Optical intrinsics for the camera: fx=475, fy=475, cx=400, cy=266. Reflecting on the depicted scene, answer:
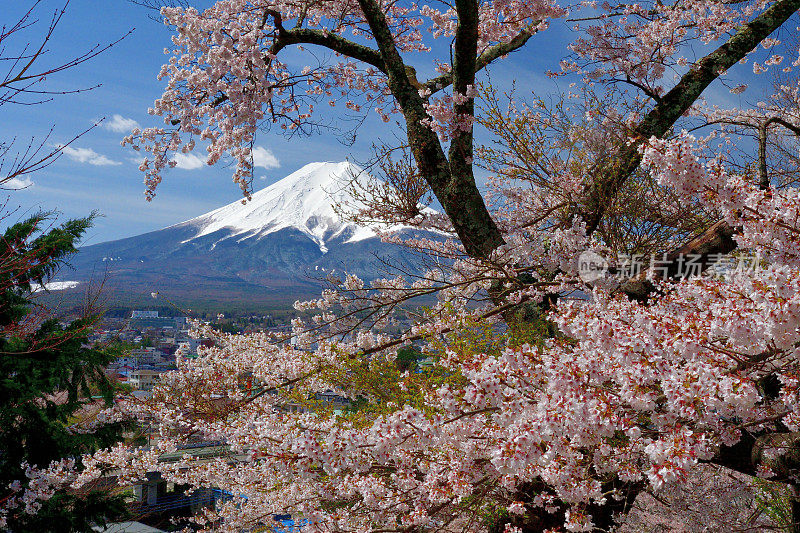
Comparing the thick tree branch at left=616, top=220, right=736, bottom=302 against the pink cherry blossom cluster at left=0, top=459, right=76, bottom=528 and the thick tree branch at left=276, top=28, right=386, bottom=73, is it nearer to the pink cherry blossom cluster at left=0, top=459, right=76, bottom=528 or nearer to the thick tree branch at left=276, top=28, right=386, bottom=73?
the thick tree branch at left=276, top=28, right=386, bottom=73

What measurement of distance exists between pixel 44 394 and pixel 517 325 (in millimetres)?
8135

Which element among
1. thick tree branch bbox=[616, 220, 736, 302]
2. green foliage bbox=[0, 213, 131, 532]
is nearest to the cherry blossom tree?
thick tree branch bbox=[616, 220, 736, 302]

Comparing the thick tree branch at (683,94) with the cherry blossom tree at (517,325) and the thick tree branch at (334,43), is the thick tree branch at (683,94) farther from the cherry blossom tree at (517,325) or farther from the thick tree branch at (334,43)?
the thick tree branch at (334,43)

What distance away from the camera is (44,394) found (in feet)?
26.1

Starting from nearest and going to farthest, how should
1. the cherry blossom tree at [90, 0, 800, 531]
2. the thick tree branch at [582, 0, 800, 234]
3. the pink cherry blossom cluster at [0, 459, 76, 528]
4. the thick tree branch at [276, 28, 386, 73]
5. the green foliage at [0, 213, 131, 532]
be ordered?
the cherry blossom tree at [90, 0, 800, 531] < the thick tree branch at [582, 0, 800, 234] < the thick tree branch at [276, 28, 386, 73] < the pink cherry blossom cluster at [0, 459, 76, 528] < the green foliage at [0, 213, 131, 532]

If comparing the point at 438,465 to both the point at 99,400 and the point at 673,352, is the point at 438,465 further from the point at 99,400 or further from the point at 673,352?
the point at 99,400

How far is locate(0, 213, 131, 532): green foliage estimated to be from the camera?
7.26 metres

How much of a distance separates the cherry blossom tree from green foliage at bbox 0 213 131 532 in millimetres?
1325

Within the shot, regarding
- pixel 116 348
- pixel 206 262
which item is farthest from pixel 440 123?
pixel 206 262

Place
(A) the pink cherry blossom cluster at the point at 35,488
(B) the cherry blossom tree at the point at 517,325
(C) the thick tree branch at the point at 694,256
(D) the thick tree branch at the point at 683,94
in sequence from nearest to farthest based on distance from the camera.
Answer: (B) the cherry blossom tree at the point at 517,325, (C) the thick tree branch at the point at 694,256, (D) the thick tree branch at the point at 683,94, (A) the pink cherry blossom cluster at the point at 35,488

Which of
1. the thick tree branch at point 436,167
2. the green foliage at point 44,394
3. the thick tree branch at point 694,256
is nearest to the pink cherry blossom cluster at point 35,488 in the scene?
the green foliage at point 44,394

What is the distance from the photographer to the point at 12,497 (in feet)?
23.2

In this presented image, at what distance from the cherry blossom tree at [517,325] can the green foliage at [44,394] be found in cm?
132

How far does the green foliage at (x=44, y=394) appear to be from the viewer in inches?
286
